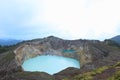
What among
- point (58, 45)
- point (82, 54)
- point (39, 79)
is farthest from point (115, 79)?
point (58, 45)

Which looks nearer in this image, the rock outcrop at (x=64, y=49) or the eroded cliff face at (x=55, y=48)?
the rock outcrop at (x=64, y=49)

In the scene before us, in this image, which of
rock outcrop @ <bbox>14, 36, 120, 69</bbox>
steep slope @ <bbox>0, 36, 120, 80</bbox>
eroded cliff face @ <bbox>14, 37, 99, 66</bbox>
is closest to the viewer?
steep slope @ <bbox>0, 36, 120, 80</bbox>

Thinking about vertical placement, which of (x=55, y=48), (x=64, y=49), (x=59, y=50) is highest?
(x=55, y=48)

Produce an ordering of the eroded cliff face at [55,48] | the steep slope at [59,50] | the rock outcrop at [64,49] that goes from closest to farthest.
A: the steep slope at [59,50], the rock outcrop at [64,49], the eroded cliff face at [55,48]

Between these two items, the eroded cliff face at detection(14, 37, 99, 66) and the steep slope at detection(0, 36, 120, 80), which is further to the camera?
the eroded cliff face at detection(14, 37, 99, 66)

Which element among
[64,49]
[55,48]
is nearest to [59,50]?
[55,48]

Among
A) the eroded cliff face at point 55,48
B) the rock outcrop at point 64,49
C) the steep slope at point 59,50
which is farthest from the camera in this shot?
the eroded cliff face at point 55,48

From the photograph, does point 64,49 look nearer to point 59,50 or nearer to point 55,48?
point 59,50

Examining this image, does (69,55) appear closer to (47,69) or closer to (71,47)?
(71,47)

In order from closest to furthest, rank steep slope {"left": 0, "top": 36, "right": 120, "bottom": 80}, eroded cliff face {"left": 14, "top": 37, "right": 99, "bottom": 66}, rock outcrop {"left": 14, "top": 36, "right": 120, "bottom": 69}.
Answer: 1. steep slope {"left": 0, "top": 36, "right": 120, "bottom": 80}
2. rock outcrop {"left": 14, "top": 36, "right": 120, "bottom": 69}
3. eroded cliff face {"left": 14, "top": 37, "right": 99, "bottom": 66}

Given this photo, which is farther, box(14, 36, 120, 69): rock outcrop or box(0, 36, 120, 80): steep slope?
box(14, 36, 120, 69): rock outcrop

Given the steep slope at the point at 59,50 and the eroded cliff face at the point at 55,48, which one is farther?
the eroded cliff face at the point at 55,48
